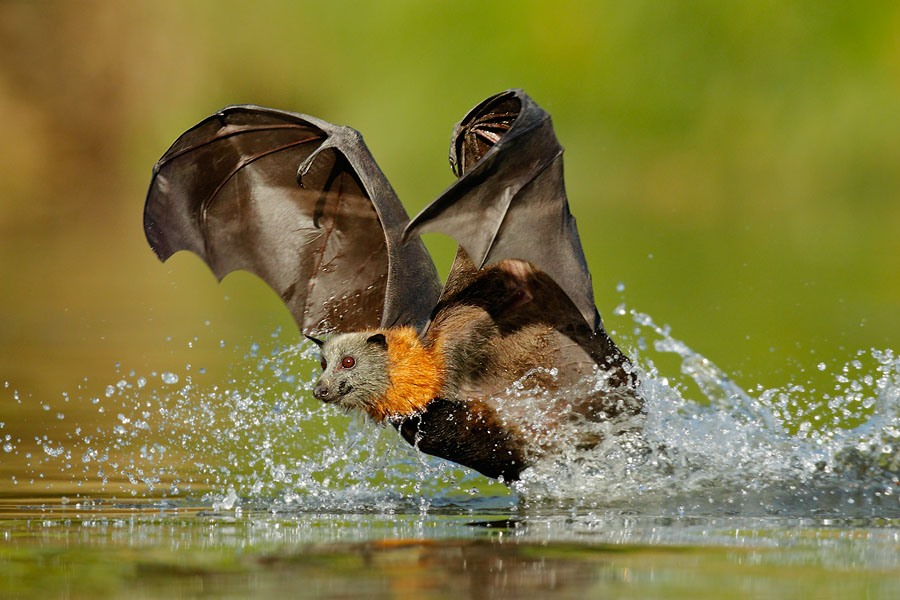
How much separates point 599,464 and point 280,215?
106 inches

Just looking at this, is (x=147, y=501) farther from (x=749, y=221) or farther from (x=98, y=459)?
(x=749, y=221)

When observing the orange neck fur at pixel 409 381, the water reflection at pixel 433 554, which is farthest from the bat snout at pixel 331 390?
the water reflection at pixel 433 554

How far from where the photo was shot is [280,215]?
8695mm

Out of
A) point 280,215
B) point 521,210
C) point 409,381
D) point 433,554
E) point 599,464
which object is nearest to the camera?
point 433,554

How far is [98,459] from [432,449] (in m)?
2.18

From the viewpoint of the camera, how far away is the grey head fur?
23.7ft

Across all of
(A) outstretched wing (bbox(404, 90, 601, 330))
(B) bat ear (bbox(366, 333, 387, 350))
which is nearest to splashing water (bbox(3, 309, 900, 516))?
(B) bat ear (bbox(366, 333, 387, 350))

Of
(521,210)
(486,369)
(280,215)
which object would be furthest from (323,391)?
(280,215)

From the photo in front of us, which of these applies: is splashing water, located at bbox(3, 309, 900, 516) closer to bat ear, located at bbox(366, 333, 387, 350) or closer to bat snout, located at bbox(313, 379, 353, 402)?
bat snout, located at bbox(313, 379, 353, 402)

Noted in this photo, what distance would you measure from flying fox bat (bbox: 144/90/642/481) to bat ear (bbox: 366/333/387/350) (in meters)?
0.01

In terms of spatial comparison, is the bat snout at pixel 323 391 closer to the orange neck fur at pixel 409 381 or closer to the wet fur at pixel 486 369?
the wet fur at pixel 486 369

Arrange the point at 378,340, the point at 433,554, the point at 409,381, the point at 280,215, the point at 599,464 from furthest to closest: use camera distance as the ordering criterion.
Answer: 1. the point at 280,215
2. the point at 599,464
3. the point at 378,340
4. the point at 409,381
5. the point at 433,554

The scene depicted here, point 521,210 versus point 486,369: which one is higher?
point 521,210

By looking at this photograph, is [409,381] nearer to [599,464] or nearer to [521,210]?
[521,210]
